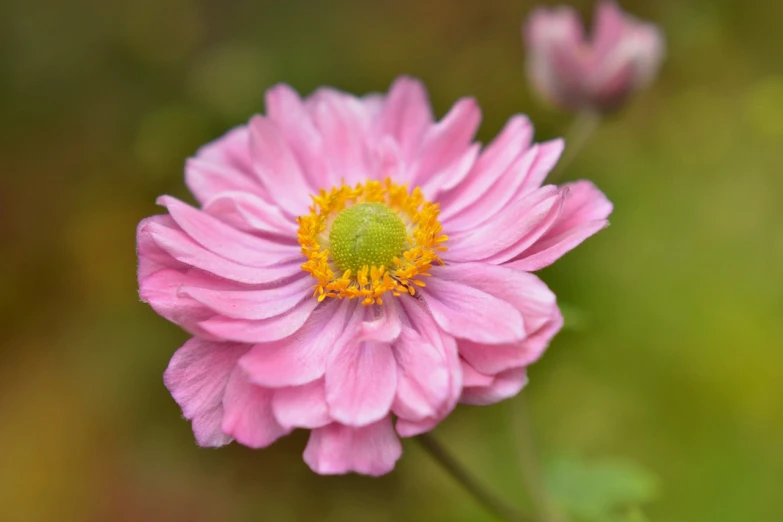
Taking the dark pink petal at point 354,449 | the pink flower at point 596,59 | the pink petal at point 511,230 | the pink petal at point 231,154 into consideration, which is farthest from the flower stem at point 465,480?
the pink flower at point 596,59

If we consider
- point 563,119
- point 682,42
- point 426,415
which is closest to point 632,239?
point 563,119

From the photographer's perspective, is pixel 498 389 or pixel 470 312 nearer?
pixel 498 389

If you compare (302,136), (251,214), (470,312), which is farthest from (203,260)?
(470,312)

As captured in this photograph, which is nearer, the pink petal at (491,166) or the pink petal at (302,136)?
the pink petal at (491,166)

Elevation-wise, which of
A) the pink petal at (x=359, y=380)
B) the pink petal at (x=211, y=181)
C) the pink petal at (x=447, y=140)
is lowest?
the pink petal at (x=359, y=380)

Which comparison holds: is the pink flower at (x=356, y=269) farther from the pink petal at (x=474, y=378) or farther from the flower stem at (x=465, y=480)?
the flower stem at (x=465, y=480)

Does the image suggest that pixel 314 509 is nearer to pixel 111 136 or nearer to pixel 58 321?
pixel 58 321

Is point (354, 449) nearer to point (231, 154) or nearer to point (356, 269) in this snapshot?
point (356, 269)
